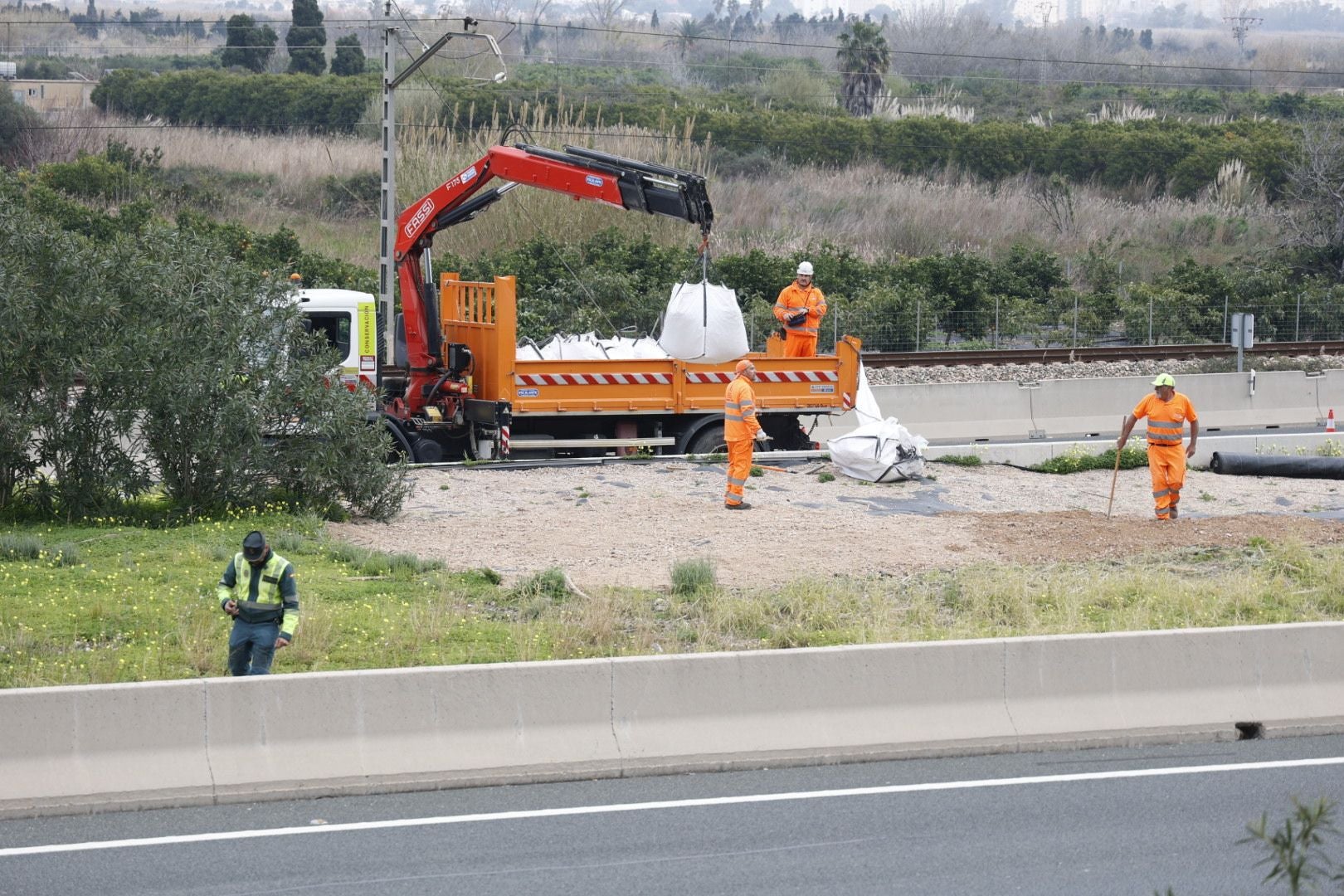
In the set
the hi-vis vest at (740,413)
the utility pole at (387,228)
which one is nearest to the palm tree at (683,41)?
the utility pole at (387,228)

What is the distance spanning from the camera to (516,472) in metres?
19.9

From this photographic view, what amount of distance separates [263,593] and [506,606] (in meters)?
3.29

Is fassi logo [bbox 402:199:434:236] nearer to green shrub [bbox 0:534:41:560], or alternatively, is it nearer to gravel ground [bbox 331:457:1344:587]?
gravel ground [bbox 331:457:1344:587]

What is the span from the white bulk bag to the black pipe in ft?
15.2

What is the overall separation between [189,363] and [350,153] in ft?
123

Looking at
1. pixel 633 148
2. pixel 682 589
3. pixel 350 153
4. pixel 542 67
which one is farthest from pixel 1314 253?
pixel 542 67

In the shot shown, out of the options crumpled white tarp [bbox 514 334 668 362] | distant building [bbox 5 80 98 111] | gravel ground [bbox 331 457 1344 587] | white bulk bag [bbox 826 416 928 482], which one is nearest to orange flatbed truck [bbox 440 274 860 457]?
crumpled white tarp [bbox 514 334 668 362]

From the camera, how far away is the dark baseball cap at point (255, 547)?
9336 mm

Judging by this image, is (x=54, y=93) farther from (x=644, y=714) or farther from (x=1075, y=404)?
(x=644, y=714)

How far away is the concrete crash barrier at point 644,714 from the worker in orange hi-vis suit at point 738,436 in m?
7.75

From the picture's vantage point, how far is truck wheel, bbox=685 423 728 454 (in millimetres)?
21250

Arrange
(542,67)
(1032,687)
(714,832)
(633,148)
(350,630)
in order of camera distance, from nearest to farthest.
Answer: (714,832) → (1032,687) → (350,630) → (633,148) → (542,67)

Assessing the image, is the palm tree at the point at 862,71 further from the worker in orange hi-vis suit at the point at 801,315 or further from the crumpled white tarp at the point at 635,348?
the crumpled white tarp at the point at 635,348

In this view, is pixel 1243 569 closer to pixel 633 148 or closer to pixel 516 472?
pixel 516 472
